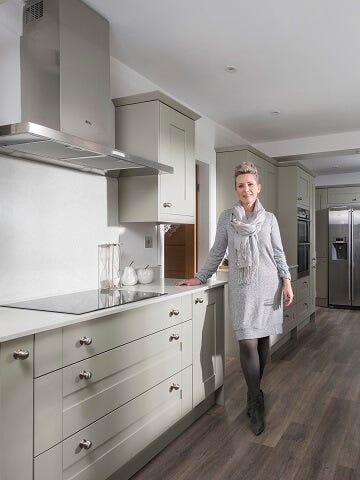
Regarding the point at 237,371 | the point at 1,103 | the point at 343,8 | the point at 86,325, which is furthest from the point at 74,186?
the point at 237,371

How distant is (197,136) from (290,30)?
1.55 m

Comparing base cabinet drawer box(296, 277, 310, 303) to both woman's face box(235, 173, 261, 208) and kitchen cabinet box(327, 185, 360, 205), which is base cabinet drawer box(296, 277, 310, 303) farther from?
woman's face box(235, 173, 261, 208)

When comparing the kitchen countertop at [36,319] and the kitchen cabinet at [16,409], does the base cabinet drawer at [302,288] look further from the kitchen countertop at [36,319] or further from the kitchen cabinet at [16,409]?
the kitchen cabinet at [16,409]

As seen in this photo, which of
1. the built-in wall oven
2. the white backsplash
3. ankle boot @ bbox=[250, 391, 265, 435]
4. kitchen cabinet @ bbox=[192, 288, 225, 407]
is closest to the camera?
the white backsplash

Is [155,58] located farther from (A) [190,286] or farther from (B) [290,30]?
(A) [190,286]

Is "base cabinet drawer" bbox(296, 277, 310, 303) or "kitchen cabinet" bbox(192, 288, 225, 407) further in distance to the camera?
"base cabinet drawer" bbox(296, 277, 310, 303)

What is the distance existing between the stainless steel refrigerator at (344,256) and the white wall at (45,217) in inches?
199

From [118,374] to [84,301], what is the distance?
0.39 meters

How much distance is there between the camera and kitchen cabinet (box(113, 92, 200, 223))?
266 centimetres

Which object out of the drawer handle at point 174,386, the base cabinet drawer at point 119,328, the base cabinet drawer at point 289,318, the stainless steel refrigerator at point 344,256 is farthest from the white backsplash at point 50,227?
the stainless steel refrigerator at point 344,256

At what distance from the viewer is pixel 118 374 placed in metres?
1.89

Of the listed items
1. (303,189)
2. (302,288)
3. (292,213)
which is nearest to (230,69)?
(292,213)

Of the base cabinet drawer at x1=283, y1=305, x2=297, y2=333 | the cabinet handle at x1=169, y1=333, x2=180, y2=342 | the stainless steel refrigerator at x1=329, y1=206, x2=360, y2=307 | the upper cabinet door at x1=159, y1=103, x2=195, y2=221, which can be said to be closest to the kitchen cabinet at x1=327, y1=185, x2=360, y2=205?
the stainless steel refrigerator at x1=329, y1=206, x2=360, y2=307

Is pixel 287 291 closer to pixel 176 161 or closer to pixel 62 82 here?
pixel 176 161
